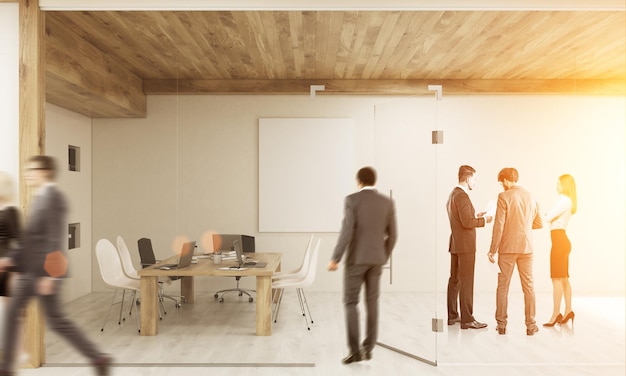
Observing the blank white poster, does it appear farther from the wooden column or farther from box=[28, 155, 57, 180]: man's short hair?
box=[28, 155, 57, 180]: man's short hair

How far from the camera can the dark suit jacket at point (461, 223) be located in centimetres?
496

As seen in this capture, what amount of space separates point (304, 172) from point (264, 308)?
272 cm

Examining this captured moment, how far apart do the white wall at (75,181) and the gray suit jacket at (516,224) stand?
5230mm

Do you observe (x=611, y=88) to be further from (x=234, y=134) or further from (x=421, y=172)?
(x=234, y=134)

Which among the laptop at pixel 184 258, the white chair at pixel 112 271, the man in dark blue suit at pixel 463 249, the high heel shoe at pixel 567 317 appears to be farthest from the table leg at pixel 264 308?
the high heel shoe at pixel 567 317

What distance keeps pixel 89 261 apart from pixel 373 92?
475cm

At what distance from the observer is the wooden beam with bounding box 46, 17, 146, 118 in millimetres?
5215

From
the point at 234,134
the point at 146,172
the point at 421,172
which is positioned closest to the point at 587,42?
the point at 421,172

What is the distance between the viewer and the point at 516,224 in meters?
4.85

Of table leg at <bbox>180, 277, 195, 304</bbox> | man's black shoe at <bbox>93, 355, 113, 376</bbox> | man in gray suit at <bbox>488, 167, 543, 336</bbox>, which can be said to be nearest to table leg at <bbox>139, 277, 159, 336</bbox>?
table leg at <bbox>180, 277, 195, 304</bbox>

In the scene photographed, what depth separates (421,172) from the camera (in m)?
4.79

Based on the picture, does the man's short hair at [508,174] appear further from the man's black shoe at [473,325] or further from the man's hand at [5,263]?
the man's hand at [5,263]

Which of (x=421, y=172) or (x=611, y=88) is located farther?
(x=611, y=88)

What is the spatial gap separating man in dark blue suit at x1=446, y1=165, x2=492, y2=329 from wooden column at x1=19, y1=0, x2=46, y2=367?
140 inches
